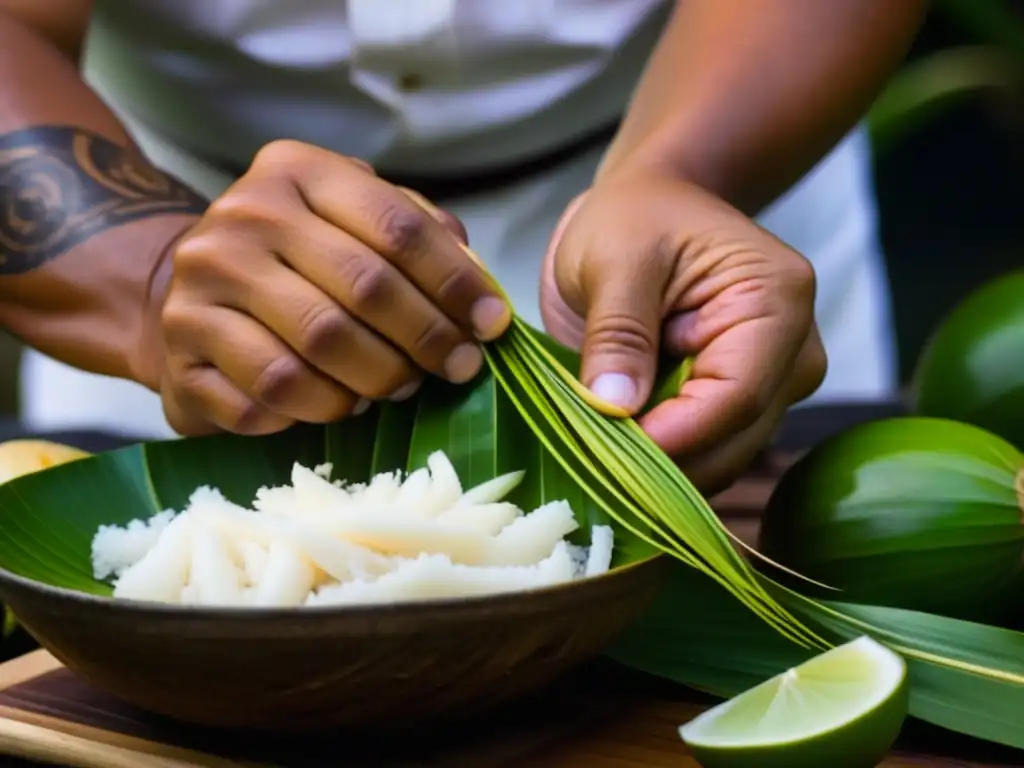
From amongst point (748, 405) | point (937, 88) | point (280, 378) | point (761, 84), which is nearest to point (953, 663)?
point (748, 405)

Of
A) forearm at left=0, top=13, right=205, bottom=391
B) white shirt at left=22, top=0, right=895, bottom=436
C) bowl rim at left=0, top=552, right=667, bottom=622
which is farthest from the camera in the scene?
white shirt at left=22, top=0, right=895, bottom=436

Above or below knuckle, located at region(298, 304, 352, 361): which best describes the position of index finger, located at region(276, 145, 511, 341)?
above

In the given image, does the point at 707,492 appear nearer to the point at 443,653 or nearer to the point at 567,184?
the point at 443,653

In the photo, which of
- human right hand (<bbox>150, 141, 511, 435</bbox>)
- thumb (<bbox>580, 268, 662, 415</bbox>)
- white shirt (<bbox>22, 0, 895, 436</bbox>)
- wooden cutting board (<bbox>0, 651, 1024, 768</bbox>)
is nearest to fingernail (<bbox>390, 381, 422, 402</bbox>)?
human right hand (<bbox>150, 141, 511, 435</bbox>)

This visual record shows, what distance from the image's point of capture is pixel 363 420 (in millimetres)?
836

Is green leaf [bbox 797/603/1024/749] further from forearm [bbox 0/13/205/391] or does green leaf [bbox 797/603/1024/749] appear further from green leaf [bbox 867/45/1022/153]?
green leaf [bbox 867/45/1022/153]

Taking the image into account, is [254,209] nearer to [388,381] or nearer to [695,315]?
[388,381]

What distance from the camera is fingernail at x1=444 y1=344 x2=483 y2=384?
78cm

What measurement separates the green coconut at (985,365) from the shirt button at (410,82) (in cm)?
58

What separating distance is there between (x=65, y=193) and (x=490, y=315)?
0.42m

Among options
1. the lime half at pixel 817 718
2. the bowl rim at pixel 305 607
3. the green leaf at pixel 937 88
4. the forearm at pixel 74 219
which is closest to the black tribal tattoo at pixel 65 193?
the forearm at pixel 74 219

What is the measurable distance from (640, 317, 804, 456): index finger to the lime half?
0.56 ft

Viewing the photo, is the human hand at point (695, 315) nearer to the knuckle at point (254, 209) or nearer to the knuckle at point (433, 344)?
the knuckle at point (433, 344)

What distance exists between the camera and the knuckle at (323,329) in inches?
29.2
